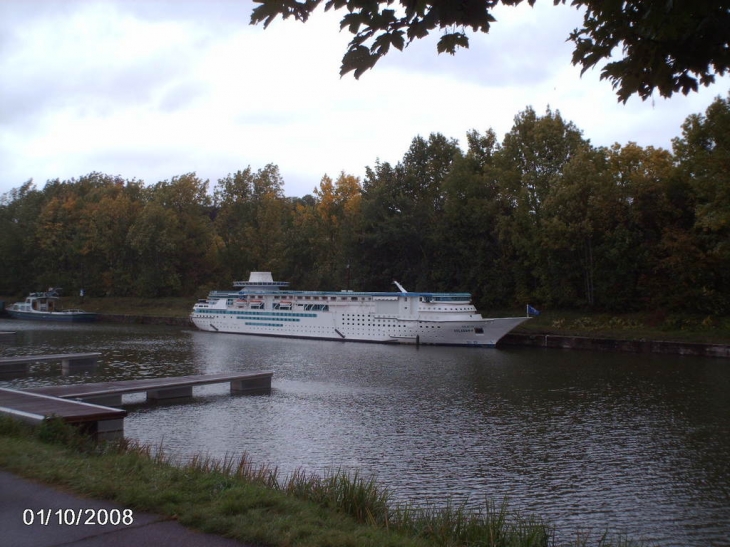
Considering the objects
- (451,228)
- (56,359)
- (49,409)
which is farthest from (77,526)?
(451,228)

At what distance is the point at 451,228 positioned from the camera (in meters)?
52.3

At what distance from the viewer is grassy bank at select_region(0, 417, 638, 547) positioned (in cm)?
607

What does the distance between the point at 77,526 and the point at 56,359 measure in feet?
76.7

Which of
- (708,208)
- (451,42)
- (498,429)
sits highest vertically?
(708,208)

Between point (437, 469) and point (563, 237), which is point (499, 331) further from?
point (437, 469)

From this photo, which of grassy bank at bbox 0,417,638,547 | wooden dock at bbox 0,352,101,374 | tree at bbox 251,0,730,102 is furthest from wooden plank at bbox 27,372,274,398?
tree at bbox 251,0,730,102

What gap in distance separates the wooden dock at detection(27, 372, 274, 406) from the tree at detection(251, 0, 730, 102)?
1536 centimetres

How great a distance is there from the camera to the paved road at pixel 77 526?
561 cm

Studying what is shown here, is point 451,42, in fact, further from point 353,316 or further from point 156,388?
point 353,316

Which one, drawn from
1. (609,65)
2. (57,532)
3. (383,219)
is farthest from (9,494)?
(383,219)

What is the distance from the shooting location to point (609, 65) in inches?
239

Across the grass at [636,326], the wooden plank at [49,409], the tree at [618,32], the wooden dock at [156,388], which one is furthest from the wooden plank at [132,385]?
the grass at [636,326]

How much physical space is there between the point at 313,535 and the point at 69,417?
7.57m

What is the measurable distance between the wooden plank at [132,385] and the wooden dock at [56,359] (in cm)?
804
